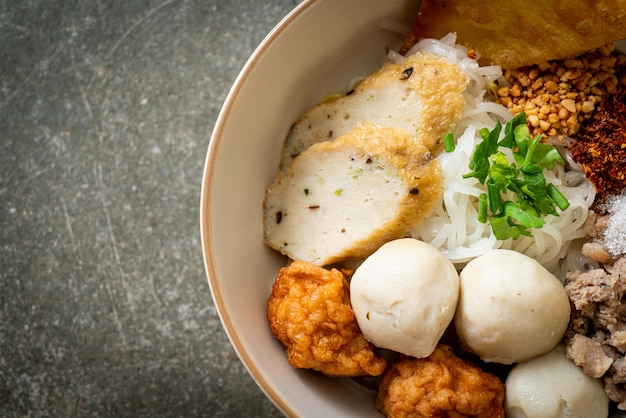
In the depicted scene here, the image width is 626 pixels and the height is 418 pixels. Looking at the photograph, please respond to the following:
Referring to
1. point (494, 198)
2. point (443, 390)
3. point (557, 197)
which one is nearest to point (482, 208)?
point (494, 198)

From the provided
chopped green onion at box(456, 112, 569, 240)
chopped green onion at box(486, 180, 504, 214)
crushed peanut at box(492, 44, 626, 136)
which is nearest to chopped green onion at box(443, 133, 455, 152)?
chopped green onion at box(456, 112, 569, 240)

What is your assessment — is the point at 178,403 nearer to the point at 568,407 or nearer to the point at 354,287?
the point at 354,287

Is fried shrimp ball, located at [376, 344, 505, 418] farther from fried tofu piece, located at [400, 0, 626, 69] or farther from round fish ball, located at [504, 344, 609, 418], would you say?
fried tofu piece, located at [400, 0, 626, 69]

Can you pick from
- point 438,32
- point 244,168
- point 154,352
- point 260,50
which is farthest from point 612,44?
point 154,352

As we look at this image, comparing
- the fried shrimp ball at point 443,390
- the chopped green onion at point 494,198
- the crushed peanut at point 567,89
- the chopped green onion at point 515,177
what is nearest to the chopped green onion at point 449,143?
the chopped green onion at point 515,177

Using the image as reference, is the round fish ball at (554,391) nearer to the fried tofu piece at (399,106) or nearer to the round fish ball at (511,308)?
the round fish ball at (511,308)

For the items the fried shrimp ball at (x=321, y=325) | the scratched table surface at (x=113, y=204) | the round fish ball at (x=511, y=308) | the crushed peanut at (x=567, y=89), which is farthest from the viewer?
the scratched table surface at (x=113, y=204)

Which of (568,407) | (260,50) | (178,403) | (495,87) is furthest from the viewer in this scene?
(178,403)
